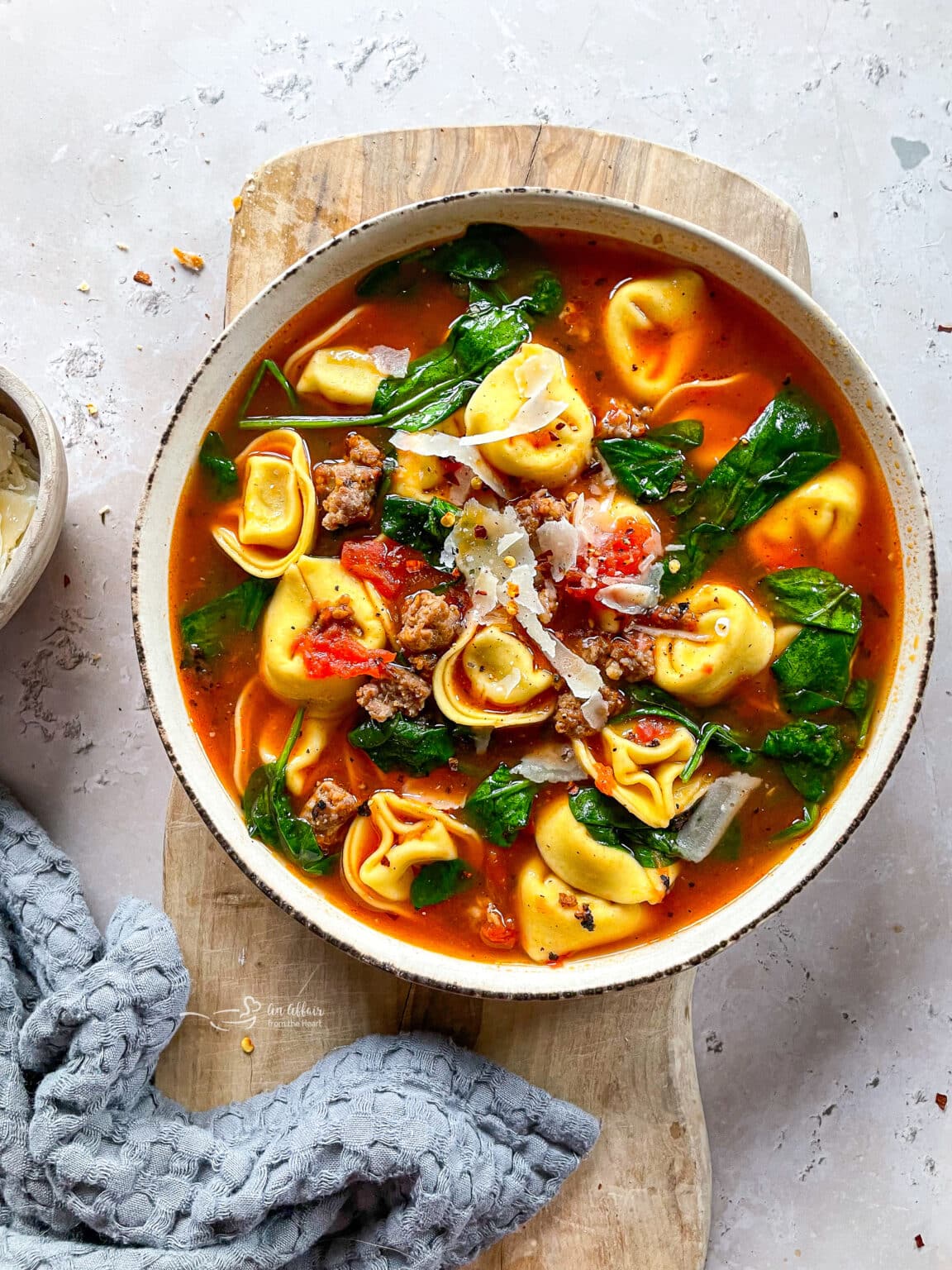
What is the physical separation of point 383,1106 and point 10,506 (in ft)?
8.04

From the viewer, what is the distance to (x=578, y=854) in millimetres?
3500

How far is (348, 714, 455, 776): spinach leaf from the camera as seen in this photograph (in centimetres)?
349

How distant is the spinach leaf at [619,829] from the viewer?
3.51 metres

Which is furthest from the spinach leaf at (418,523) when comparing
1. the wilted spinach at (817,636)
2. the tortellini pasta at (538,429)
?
the wilted spinach at (817,636)

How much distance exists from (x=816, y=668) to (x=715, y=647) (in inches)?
13.4

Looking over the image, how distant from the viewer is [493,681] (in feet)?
11.5

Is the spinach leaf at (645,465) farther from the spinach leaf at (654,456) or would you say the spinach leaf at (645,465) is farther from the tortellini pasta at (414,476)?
the tortellini pasta at (414,476)

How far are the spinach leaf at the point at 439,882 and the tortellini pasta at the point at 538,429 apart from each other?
130 cm

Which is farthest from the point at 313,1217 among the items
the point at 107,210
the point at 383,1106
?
the point at 107,210

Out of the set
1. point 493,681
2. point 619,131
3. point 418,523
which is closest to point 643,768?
point 493,681

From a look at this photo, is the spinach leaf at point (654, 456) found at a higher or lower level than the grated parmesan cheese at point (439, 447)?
higher

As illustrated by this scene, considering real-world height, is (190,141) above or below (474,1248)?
above

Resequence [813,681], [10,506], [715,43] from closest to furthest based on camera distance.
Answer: [813,681] → [10,506] → [715,43]

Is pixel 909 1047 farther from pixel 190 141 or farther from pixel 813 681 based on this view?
pixel 190 141
